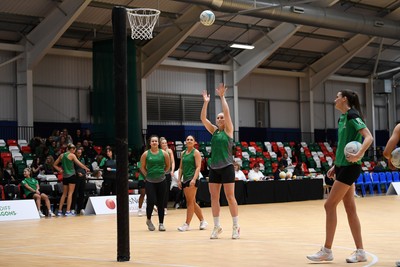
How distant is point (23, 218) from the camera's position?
62.3 feet

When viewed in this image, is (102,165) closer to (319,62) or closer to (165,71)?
(165,71)

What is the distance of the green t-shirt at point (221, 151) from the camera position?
440 inches

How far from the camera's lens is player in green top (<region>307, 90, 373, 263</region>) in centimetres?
784

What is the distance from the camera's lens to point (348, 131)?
8.00m

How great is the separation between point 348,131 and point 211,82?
92.6 ft

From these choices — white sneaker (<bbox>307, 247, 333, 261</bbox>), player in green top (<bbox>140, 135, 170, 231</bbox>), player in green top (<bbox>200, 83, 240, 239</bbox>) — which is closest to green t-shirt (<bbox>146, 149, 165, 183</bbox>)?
player in green top (<bbox>140, 135, 170, 231</bbox>)

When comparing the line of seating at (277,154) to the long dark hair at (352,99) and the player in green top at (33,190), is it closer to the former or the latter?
the player in green top at (33,190)

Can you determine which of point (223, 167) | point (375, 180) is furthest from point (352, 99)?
point (375, 180)

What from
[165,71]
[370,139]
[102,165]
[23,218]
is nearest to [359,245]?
[370,139]

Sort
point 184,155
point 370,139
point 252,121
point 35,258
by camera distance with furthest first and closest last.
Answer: point 252,121 → point 184,155 → point 35,258 → point 370,139

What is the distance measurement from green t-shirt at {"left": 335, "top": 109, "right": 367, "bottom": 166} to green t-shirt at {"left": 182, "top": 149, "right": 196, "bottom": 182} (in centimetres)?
547

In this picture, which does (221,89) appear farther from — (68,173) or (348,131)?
(68,173)

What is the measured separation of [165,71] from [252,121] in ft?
21.5

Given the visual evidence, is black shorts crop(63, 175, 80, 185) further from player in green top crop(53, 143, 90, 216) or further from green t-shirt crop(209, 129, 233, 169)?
green t-shirt crop(209, 129, 233, 169)
